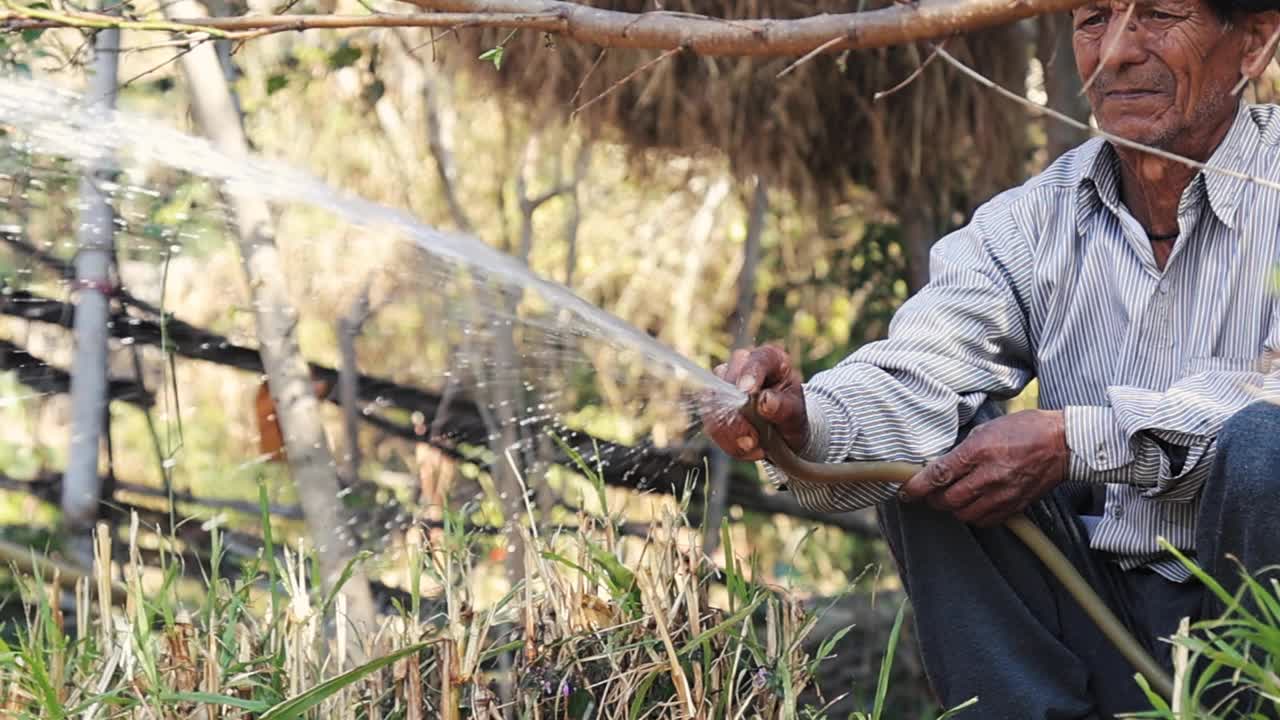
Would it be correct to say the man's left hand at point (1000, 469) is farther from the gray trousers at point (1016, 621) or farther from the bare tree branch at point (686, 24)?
the bare tree branch at point (686, 24)

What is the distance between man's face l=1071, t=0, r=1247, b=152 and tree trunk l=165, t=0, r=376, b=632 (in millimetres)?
1832

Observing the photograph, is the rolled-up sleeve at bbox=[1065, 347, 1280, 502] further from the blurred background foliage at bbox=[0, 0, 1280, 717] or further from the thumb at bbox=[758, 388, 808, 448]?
the blurred background foliage at bbox=[0, 0, 1280, 717]

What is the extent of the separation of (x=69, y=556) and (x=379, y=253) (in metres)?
1.69

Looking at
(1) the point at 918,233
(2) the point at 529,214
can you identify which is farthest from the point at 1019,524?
(2) the point at 529,214

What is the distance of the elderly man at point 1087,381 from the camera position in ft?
6.88

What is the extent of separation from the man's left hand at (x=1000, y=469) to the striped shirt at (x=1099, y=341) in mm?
31

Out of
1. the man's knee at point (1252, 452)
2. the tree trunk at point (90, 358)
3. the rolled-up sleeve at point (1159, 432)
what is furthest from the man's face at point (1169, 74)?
the tree trunk at point (90, 358)

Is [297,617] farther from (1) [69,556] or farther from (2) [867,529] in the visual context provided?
(2) [867,529]

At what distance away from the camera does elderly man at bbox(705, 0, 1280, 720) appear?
2.10 m

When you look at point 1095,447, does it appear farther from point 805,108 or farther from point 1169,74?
point 805,108

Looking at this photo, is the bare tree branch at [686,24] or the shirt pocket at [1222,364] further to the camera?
the shirt pocket at [1222,364]

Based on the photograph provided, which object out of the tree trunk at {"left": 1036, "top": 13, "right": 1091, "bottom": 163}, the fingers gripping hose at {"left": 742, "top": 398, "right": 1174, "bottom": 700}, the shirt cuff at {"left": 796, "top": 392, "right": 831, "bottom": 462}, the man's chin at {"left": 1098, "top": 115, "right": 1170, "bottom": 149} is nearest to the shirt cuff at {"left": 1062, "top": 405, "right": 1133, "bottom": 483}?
the fingers gripping hose at {"left": 742, "top": 398, "right": 1174, "bottom": 700}

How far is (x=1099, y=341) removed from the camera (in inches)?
93.0

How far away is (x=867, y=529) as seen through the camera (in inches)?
197
